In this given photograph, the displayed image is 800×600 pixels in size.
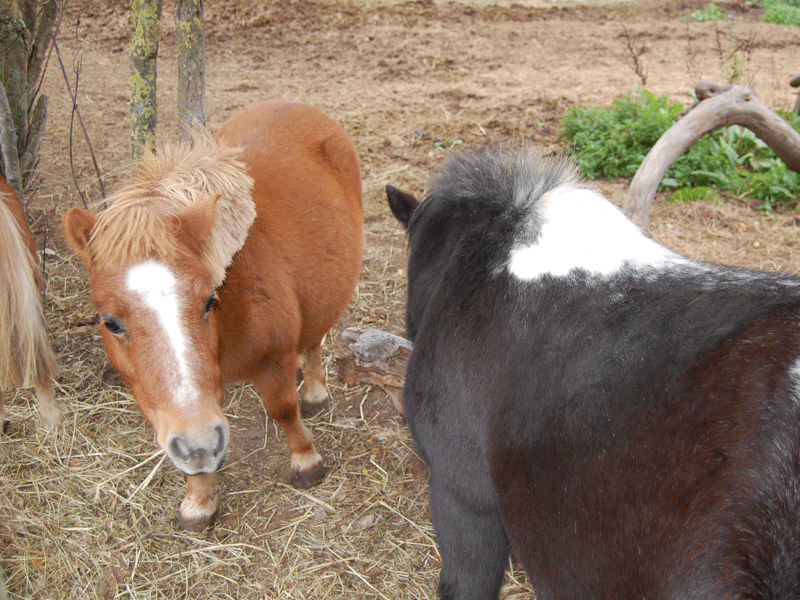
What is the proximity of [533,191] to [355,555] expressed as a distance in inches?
69.9

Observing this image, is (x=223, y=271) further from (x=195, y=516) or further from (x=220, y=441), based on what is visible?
(x=195, y=516)

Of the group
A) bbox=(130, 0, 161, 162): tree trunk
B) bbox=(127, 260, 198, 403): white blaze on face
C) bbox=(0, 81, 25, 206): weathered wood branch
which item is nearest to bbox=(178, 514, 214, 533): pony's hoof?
bbox=(127, 260, 198, 403): white blaze on face

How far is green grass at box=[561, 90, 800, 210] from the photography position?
5.39 metres

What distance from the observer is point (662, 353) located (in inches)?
58.4

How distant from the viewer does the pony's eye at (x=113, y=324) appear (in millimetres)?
1953

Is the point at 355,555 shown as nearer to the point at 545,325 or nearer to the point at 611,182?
the point at 545,325

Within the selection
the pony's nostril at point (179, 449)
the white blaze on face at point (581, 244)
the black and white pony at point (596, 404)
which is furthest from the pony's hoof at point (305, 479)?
the white blaze on face at point (581, 244)

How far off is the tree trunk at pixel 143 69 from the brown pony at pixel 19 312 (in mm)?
832

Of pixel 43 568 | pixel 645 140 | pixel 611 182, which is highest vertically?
pixel 645 140

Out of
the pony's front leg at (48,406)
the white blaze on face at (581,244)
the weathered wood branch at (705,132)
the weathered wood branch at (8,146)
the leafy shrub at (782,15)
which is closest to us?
the white blaze on face at (581,244)

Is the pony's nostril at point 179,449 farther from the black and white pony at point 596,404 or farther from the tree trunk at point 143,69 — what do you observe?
the tree trunk at point 143,69

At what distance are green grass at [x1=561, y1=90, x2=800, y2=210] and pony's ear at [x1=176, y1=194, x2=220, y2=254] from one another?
403 centimetres

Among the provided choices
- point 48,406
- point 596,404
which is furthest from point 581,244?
point 48,406

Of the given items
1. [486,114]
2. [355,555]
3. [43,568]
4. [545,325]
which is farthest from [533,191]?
[486,114]
